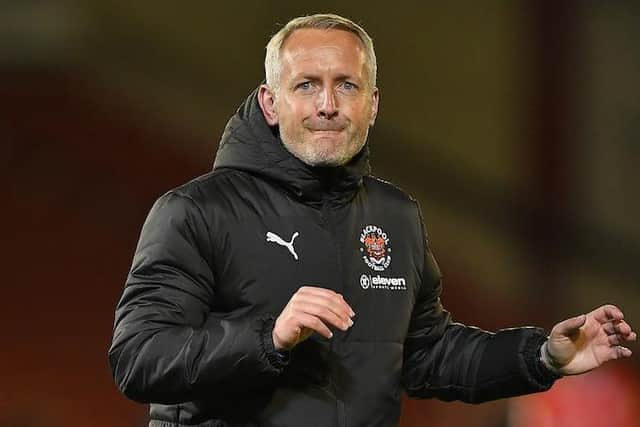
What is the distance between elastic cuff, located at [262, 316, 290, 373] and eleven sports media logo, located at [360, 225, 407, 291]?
27 centimetres

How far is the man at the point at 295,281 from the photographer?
6.41 ft

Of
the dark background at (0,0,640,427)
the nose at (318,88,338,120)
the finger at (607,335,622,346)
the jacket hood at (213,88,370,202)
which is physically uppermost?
the dark background at (0,0,640,427)

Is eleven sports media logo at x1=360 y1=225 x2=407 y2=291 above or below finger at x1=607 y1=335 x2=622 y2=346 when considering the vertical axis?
above

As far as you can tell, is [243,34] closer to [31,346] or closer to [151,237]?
[31,346]

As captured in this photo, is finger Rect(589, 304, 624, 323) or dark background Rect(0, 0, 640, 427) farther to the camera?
dark background Rect(0, 0, 640, 427)

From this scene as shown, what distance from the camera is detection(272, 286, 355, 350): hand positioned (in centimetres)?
186

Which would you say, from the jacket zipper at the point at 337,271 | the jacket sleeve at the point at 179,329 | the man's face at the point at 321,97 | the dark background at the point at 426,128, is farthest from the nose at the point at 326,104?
the dark background at the point at 426,128

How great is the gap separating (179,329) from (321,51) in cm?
50

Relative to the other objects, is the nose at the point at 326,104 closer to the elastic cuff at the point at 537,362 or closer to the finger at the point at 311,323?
the finger at the point at 311,323

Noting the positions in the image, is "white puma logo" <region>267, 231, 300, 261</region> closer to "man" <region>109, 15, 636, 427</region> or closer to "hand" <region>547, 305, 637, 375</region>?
"man" <region>109, 15, 636, 427</region>

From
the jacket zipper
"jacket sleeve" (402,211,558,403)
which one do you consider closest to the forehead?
the jacket zipper

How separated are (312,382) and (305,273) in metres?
0.16

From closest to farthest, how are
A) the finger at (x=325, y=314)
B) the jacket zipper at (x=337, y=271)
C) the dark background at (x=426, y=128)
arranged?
the finger at (x=325, y=314) < the jacket zipper at (x=337, y=271) < the dark background at (x=426, y=128)

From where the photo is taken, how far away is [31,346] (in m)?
4.71
